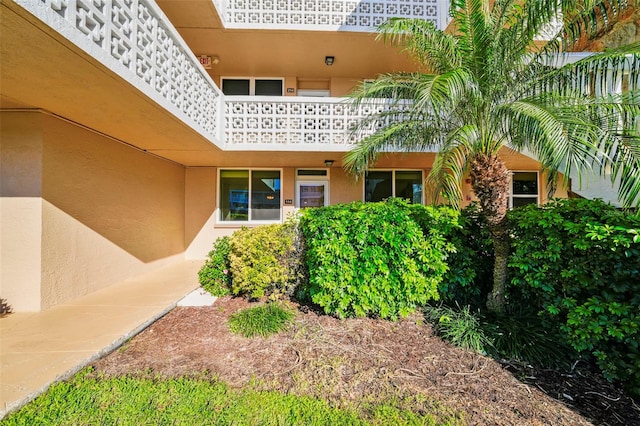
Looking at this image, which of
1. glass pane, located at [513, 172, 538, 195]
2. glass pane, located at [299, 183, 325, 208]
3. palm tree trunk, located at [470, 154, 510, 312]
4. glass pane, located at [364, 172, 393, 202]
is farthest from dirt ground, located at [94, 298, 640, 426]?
glass pane, located at [513, 172, 538, 195]

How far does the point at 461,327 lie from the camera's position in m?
3.75

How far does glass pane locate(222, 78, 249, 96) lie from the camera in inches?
361

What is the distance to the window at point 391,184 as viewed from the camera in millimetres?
9188

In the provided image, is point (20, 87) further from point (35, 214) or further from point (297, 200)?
point (297, 200)

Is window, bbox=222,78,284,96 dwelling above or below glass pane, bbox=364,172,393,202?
above

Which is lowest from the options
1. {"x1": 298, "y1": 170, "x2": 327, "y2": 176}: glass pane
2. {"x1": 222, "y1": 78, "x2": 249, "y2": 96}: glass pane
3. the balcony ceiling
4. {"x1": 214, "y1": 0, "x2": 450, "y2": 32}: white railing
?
{"x1": 298, "y1": 170, "x2": 327, "y2": 176}: glass pane

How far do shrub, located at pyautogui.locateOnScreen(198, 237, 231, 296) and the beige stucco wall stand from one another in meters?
2.28

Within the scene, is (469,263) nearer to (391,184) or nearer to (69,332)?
(391,184)

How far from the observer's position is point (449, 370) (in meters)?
3.11

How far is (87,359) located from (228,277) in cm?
267

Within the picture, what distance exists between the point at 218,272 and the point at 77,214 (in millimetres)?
2937

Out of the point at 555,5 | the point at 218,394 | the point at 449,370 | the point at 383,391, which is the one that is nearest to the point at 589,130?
the point at 555,5

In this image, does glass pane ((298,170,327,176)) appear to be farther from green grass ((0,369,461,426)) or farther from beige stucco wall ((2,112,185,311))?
green grass ((0,369,461,426))

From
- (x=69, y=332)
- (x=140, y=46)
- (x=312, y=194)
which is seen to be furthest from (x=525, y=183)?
(x=69, y=332)
